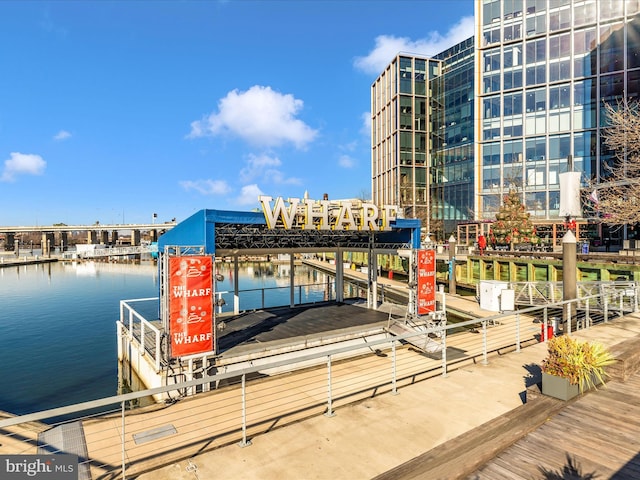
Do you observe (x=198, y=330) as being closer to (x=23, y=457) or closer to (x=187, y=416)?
(x=187, y=416)

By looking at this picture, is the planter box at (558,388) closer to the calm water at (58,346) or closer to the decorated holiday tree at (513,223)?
the calm water at (58,346)

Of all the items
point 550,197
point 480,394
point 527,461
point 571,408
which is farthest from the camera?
point 550,197

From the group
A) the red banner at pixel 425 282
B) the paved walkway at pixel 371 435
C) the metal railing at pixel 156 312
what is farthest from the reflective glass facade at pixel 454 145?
the paved walkway at pixel 371 435

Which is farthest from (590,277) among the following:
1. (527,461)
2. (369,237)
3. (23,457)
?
(23,457)

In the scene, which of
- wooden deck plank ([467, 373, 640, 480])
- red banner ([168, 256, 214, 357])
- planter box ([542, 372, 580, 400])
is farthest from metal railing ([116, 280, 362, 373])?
planter box ([542, 372, 580, 400])

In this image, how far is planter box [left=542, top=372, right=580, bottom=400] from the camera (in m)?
7.16

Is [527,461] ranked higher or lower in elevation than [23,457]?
lower

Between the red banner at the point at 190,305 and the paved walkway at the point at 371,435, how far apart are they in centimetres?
537

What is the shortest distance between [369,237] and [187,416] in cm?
1500

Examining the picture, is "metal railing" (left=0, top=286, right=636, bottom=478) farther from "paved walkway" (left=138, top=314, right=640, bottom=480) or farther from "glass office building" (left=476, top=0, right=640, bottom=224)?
"glass office building" (left=476, top=0, right=640, bottom=224)

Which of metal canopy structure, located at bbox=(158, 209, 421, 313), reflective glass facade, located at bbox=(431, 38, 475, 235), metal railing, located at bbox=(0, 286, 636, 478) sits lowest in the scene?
metal railing, located at bbox=(0, 286, 636, 478)

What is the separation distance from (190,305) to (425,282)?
430 inches

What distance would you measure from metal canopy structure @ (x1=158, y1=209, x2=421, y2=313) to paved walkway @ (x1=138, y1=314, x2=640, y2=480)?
7025 millimetres

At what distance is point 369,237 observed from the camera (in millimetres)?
20922
